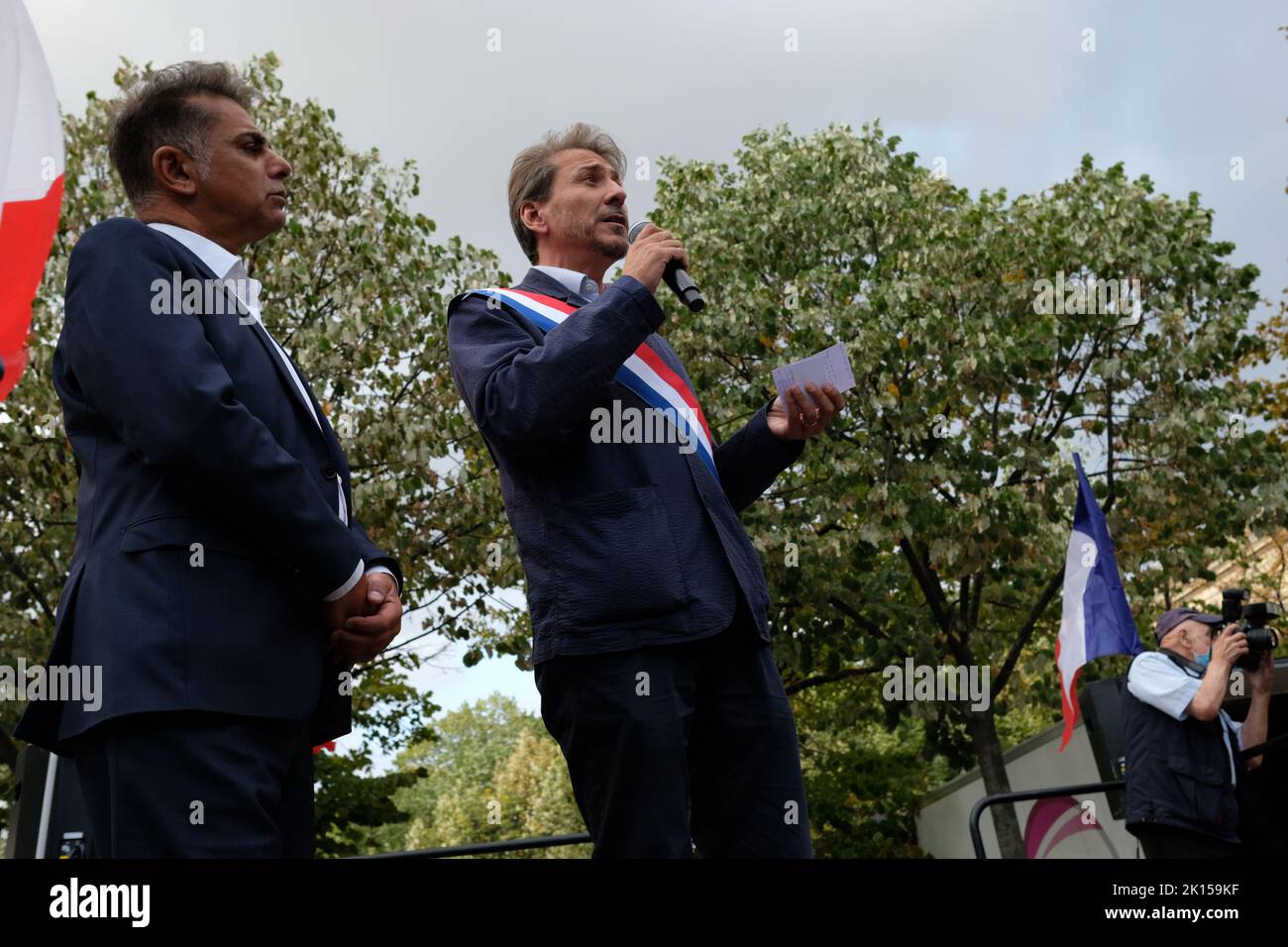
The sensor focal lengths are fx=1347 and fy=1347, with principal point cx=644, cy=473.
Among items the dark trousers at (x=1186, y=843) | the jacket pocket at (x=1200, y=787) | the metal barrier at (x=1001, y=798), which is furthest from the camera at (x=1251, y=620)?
the metal barrier at (x=1001, y=798)

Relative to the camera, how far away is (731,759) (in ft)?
9.23

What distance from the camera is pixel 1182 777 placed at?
7180 millimetres

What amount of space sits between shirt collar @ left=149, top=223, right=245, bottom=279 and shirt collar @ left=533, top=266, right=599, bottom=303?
0.91m

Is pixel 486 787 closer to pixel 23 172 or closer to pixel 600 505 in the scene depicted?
pixel 23 172

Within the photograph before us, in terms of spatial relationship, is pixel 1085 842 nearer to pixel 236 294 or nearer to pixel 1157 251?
pixel 1157 251

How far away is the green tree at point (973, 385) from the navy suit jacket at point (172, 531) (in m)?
12.4

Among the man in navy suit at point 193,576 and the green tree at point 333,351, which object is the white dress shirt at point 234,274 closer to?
the man in navy suit at point 193,576

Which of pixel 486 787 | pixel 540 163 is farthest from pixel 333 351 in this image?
pixel 486 787

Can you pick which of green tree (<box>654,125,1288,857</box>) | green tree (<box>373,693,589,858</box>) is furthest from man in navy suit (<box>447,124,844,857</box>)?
green tree (<box>373,693,589,858</box>)

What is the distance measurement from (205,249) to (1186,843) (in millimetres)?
6386

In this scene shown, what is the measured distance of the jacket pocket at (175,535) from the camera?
2.27 metres
